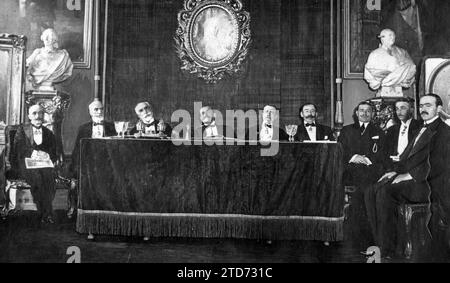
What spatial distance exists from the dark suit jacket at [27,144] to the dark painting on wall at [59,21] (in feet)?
2.78

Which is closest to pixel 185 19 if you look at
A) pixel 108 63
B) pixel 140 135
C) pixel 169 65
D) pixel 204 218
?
pixel 169 65

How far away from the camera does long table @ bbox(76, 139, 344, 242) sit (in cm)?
496

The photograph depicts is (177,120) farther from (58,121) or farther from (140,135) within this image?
A: (58,121)

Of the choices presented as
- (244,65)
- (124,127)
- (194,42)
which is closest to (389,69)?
(244,65)

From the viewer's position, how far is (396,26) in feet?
18.2

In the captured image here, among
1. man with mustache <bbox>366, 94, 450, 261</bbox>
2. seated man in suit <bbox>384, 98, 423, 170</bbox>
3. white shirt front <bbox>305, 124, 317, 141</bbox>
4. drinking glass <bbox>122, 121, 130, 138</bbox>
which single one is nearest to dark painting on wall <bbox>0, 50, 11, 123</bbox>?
drinking glass <bbox>122, 121, 130, 138</bbox>

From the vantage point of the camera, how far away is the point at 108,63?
5.66 metres

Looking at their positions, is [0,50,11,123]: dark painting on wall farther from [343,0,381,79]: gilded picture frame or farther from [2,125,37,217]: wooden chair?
[343,0,381,79]: gilded picture frame

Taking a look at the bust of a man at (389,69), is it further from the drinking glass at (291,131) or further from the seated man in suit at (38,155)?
the seated man in suit at (38,155)

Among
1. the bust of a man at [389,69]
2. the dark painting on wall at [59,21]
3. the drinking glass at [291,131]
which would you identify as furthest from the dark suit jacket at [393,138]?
the dark painting on wall at [59,21]

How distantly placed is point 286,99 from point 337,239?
164 cm

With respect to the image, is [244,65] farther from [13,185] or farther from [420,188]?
[13,185]

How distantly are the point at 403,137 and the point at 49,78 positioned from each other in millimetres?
3932
